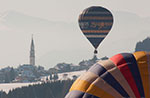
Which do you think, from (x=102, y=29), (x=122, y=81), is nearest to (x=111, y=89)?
(x=122, y=81)

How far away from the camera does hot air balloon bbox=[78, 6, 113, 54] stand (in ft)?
621

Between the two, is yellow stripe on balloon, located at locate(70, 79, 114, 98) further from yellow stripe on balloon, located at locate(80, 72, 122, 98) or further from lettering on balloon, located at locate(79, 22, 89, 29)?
lettering on balloon, located at locate(79, 22, 89, 29)

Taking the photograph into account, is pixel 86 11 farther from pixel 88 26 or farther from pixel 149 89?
pixel 149 89

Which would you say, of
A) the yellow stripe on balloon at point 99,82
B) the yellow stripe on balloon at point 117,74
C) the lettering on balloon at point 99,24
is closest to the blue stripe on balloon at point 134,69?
the yellow stripe on balloon at point 117,74

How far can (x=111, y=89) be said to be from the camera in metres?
56.0

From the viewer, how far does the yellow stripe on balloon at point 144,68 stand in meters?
55.9

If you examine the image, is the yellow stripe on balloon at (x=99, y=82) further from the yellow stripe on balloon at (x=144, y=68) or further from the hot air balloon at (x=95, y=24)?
the hot air balloon at (x=95, y=24)

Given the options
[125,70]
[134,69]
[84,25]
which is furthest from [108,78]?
[84,25]

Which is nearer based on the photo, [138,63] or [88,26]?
[138,63]

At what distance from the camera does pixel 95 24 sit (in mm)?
197250

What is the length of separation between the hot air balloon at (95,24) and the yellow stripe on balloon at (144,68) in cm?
12657

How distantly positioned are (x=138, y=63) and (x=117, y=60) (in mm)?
1435

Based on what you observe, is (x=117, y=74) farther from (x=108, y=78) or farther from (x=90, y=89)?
(x=90, y=89)

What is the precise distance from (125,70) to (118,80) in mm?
932
